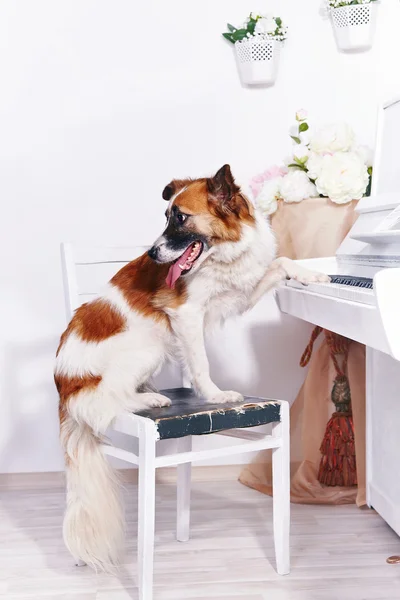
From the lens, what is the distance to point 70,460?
88.4 inches

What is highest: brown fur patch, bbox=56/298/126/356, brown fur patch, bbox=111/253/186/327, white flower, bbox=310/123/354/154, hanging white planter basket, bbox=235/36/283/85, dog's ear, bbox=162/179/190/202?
hanging white planter basket, bbox=235/36/283/85

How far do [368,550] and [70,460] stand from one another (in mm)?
967

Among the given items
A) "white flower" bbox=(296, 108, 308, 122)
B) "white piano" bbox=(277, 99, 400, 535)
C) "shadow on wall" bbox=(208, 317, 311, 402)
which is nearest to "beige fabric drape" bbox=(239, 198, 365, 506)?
"white piano" bbox=(277, 99, 400, 535)

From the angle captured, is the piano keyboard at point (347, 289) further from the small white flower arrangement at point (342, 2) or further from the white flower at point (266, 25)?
the small white flower arrangement at point (342, 2)

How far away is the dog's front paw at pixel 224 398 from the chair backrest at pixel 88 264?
570 millimetres

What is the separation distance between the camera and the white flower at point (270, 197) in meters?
2.82

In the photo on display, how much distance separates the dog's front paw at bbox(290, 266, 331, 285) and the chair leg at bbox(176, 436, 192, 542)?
651 millimetres

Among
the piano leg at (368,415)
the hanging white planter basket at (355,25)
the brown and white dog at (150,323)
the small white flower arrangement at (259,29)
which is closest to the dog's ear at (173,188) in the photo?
the brown and white dog at (150,323)

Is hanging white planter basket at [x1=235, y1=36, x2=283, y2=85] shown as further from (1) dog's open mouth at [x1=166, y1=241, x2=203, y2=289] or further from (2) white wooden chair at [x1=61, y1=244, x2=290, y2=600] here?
(1) dog's open mouth at [x1=166, y1=241, x2=203, y2=289]

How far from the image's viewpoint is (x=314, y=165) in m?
2.77

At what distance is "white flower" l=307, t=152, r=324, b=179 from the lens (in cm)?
276

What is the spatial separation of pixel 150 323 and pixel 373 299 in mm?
760

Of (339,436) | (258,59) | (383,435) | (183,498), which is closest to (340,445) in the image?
(339,436)

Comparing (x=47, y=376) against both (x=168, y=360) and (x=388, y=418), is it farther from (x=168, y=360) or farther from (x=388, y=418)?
(x=388, y=418)
